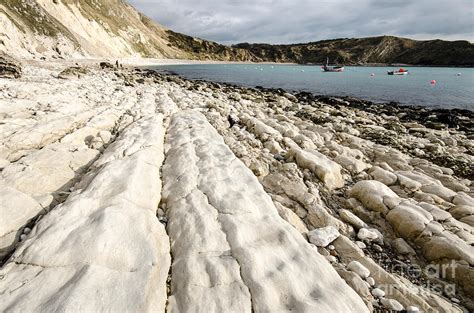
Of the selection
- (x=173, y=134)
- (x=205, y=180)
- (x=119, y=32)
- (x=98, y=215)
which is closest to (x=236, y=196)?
(x=205, y=180)

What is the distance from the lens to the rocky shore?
291 centimetres

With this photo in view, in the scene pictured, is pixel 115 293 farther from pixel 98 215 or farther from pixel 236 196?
pixel 236 196

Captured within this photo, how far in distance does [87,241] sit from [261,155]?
5.73 m

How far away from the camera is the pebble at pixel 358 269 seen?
Result: 3.77 m

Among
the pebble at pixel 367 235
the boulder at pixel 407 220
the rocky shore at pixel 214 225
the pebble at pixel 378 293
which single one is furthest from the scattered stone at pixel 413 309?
the boulder at pixel 407 220

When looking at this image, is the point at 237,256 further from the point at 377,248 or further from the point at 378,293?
the point at 377,248

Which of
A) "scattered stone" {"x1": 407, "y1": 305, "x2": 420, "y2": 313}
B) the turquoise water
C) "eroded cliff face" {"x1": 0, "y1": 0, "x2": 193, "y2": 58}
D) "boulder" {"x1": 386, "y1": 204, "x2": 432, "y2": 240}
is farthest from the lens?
"eroded cliff face" {"x1": 0, "y1": 0, "x2": 193, "y2": 58}

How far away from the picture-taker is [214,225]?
4.03m

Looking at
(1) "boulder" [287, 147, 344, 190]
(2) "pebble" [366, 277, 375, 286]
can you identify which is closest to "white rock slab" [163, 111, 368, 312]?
(2) "pebble" [366, 277, 375, 286]

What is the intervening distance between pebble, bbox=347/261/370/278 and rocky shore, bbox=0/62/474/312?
4 centimetres

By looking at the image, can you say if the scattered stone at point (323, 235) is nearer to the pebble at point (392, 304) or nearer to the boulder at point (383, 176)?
the pebble at point (392, 304)

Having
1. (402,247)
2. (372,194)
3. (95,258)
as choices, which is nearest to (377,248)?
(402,247)

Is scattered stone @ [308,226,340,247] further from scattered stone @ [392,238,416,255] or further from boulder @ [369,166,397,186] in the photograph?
boulder @ [369,166,397,186]

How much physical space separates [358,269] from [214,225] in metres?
2.38
